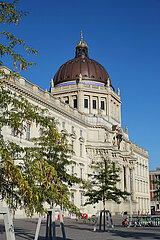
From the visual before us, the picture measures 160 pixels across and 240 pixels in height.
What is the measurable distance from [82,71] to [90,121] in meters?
18.5

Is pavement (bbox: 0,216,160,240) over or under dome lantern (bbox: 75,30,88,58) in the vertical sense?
under

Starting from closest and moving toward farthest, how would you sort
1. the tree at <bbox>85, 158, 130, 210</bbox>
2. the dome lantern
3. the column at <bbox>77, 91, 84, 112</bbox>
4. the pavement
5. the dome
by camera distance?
the pavement, the tree at <bbox>85, 158, 130, 210</bbox>, the column at <bbox>77, 91, 84, 112</bbox>, the dome, the dome lantern

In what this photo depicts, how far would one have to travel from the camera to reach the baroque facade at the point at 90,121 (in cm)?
5206

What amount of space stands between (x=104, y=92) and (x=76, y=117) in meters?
22.5

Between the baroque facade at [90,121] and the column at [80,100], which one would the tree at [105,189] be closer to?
the baroque facade at [90,121]

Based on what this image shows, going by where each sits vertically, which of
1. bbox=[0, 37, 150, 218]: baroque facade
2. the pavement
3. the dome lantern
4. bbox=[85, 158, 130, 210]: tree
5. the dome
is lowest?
the pavement

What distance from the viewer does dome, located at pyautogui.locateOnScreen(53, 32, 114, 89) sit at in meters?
80.3

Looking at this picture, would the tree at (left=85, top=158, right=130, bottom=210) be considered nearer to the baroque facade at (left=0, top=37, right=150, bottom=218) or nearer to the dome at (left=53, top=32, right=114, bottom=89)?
the baroque facade at (left=0, top=37, right=150, bottom=218)

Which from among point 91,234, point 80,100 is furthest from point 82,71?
point 91,234

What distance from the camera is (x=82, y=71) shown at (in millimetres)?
81250

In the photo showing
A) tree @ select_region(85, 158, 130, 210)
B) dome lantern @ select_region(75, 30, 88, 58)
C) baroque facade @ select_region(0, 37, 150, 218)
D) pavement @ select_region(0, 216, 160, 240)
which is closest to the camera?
pavement @ select_region(0, 216, 160, 240)

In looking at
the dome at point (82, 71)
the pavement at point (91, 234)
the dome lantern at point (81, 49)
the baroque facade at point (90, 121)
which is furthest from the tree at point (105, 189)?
the dome lantern at point (81, 49)

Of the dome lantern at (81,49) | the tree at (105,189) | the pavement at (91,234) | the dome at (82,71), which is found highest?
the dome lantern at (81,49)

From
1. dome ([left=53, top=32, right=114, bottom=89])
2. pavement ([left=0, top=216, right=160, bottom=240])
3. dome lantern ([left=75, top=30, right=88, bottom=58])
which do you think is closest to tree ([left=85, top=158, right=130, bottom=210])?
pavement ([left=0, top=216, right=160, bottom=240])
